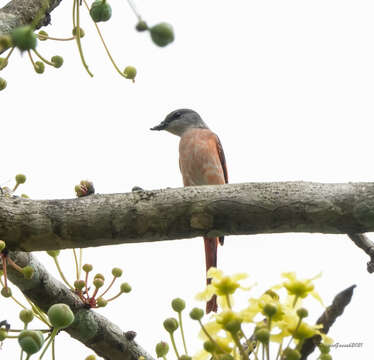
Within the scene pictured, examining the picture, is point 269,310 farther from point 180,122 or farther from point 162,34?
point 180,122

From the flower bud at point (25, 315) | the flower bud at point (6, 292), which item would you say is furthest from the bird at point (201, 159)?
the flower bud at point (25, 315)

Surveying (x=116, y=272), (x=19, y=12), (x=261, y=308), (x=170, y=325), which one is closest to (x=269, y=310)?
(x=261, y=308)

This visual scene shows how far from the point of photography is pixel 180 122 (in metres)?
7.68

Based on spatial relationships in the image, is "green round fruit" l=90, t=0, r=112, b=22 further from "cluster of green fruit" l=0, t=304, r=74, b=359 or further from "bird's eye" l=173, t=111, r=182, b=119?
"bird's eye" l=173, t=111, r=182, b=119

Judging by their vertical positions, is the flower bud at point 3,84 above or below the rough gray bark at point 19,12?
below

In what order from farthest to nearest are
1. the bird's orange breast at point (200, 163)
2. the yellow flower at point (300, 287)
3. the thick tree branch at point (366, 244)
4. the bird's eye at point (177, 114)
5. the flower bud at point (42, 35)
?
the bird's eye at point (177, 114) → the bird's orange breast at point (200, 163) → the flower bud at point (42, 35) → the thick tree branch at point (366, 244) → the yellow flower at point (300, 287)

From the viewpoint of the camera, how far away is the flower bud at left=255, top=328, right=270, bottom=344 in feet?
4.83

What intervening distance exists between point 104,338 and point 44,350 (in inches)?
54.1

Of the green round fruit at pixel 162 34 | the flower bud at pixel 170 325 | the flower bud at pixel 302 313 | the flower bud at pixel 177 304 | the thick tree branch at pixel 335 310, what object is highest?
the green round fruit at pixel 162 34

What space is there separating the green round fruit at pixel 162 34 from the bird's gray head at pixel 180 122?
5921mm

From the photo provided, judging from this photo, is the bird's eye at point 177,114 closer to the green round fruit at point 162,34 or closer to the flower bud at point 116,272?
the flower bud at point 116,272

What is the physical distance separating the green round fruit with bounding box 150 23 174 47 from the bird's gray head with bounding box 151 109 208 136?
5.92m

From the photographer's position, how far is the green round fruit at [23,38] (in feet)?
4.76

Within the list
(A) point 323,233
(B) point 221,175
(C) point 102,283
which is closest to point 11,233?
(C) point 102,283
